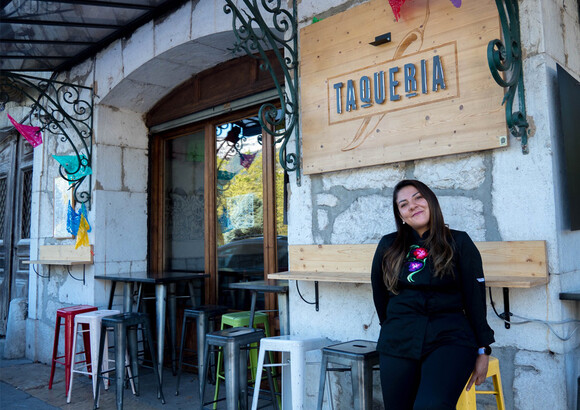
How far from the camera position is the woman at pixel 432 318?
5.83ft

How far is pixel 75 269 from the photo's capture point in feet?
15.3

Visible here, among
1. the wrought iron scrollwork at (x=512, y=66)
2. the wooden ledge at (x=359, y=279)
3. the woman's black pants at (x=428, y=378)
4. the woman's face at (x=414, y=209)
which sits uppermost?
the wrought iron scrollwork at (x=512, y=66)

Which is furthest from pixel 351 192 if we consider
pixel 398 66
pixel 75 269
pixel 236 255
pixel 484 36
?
pixel 75 269

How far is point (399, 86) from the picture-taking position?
2514 millimetres

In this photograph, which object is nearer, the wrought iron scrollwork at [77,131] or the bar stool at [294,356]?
the bar stool at [294,356]

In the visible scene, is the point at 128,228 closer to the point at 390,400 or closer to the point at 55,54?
the point at 55,54

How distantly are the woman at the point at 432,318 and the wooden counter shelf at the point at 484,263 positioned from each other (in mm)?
216

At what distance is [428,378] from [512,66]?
1.36 m

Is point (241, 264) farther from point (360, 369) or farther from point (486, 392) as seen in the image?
point (486, 392)

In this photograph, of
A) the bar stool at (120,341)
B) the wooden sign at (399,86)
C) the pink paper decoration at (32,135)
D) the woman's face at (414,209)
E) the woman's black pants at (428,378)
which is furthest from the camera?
the pink paper decoration at (32,135)

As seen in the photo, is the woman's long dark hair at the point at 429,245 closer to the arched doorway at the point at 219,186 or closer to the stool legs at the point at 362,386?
the stool legs at the point at 362,386

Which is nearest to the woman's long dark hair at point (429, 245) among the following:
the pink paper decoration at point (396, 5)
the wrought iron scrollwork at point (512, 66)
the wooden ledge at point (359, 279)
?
the wooden ledge at point (359, 279)

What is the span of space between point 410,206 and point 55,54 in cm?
405

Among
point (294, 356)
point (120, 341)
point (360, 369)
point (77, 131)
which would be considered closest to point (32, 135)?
point (77, 131)
